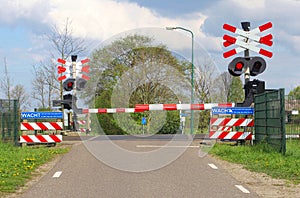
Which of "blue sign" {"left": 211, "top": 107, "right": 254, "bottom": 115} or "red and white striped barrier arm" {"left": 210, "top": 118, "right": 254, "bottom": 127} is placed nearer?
"red and white striped barrier arm" {"left": 210, "top": 118, "right": 254, "bottom": 127}

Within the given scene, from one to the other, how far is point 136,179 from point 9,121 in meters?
10.1

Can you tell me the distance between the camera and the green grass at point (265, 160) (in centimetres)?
1129

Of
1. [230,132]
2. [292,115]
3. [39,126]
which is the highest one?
[292,115]

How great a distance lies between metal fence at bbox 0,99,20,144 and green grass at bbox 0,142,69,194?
0.71 m

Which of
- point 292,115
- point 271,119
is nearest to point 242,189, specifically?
point 271,119

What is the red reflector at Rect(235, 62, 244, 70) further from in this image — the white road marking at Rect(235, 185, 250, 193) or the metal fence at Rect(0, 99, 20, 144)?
the white road marking at Rect(235, 185, 250, 193)

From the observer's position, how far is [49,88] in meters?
37.4

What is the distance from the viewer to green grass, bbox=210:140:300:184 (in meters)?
11.3

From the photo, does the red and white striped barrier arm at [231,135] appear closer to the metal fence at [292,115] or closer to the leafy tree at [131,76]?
the metal fence at [292,115]

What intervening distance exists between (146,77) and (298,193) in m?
18.6

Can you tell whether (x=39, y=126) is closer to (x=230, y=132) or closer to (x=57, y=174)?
(x=230, y=132)

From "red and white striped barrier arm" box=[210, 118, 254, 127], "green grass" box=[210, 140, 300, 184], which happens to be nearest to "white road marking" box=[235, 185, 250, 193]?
"green grass" box=[210, 140, 300, 184]

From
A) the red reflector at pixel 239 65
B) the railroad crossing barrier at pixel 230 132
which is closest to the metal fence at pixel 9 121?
the railroad crossing barrier at pixel 230 132

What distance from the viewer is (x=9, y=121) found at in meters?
19.2
